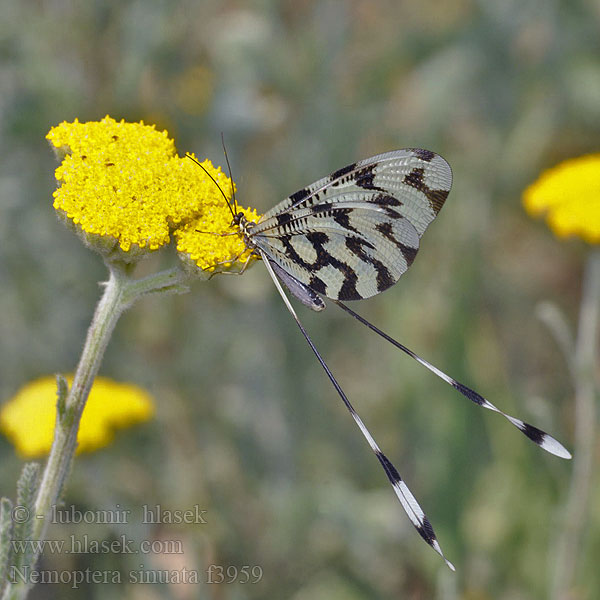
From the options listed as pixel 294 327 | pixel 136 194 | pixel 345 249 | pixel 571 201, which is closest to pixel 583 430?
pixel 571 201

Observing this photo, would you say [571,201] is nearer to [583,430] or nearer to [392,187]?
[583,430]

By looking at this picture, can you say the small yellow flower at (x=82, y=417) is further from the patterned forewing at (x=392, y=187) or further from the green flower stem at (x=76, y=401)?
the patterned forewing at (x=392, y=187)

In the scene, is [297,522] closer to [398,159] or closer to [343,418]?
[343,418]

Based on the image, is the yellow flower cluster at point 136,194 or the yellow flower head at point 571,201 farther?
the yellow flower head at point 571,201

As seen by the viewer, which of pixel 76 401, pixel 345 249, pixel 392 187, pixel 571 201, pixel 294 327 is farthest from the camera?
pixel 294 327

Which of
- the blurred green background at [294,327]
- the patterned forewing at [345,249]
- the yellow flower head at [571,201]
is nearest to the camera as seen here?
the patterned forewing at [345,249]

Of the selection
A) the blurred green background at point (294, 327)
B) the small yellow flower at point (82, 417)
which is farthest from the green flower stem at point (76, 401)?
the blurred green background at point (294, 327)

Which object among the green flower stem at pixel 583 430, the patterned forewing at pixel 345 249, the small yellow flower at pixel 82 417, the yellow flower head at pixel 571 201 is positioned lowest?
the green flower stem at pixel 583 430
